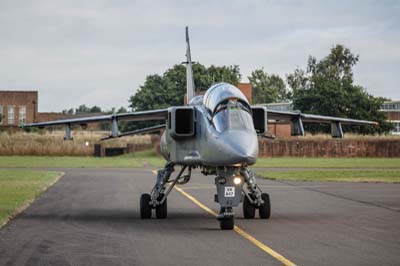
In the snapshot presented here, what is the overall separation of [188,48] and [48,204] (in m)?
6.86

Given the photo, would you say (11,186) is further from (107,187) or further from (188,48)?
(188,48)

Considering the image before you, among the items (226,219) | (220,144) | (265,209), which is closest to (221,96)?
(220,144)

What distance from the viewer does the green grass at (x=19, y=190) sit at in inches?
865

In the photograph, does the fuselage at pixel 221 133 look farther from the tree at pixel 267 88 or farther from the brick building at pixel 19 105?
the tree at pixel 267 88

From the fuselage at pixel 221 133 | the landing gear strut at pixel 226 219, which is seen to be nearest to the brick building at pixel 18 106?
the fuselage at pixel 221 133

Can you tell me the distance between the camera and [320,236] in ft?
52.1

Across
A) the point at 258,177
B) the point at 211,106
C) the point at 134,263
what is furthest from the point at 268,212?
the point at 258,177

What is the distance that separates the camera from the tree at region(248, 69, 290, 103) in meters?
177

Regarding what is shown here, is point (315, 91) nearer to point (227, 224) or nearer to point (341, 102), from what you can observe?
point (341, 102)

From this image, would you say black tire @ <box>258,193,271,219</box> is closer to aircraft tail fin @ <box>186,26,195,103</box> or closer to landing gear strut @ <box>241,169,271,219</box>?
landing gear strut @ <box>241,169,271,219</box>

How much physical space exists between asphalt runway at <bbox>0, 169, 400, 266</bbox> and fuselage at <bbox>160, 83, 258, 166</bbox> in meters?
1.51

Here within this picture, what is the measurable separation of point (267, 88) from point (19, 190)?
15087cm

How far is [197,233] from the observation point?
658 inches

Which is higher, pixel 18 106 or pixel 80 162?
pixel 18 106
